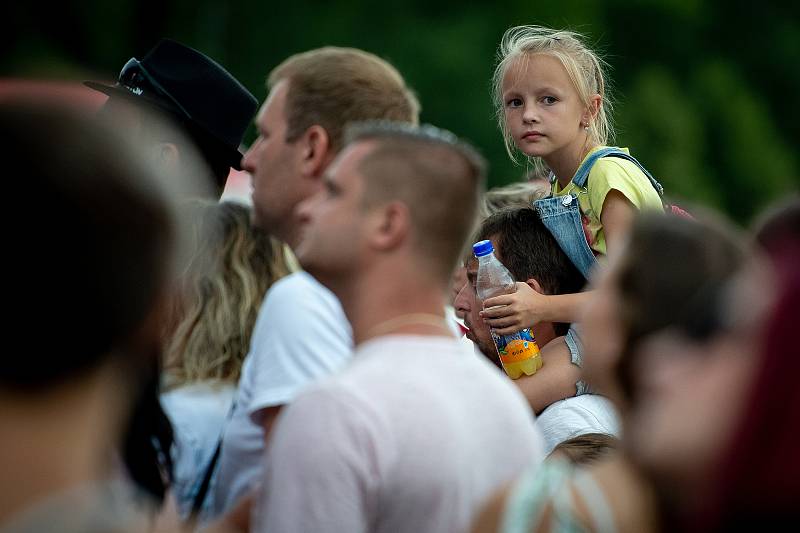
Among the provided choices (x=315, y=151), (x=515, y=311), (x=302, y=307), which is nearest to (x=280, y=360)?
(x=302, y=307)

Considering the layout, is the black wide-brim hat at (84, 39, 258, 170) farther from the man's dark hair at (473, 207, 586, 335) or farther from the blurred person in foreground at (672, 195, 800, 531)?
the blurred person in foreground at (672, 195, 800, 531)

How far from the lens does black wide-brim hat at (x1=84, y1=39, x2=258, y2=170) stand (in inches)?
167

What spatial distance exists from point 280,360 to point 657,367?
1429mm

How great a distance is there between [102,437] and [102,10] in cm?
2164

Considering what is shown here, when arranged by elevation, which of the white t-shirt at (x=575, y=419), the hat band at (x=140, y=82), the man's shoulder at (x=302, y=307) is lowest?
the white t-shirt at (x=575, y=419)

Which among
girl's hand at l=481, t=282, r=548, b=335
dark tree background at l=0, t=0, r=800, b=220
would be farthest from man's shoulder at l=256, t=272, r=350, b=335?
dark tree background at l=0, t=0, r=800, b=220

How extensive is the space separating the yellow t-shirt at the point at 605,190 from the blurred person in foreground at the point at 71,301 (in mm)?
2689

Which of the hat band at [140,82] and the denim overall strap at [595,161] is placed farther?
the denim overall strap at [595,161]

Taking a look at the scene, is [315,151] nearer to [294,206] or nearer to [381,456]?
[294,206]

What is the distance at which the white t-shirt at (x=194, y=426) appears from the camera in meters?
3.69

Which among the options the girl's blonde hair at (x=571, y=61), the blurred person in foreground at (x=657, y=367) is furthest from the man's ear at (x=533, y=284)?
the blurred person in foreground at (x=657, y=367)

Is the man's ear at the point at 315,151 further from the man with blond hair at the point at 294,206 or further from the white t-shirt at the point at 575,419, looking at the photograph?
the white t-shirt at the point at 575,419

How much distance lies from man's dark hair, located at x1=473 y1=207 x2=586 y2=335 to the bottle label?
0.82 ft

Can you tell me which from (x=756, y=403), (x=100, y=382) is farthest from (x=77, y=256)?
(x=756, y=403)
